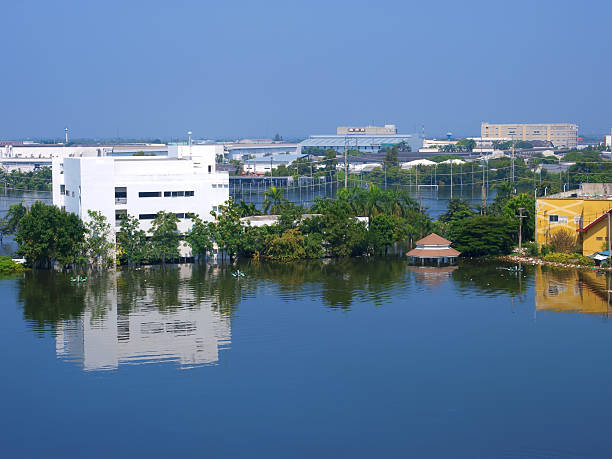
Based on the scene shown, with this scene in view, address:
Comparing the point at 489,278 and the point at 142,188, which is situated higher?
the point at 142,188

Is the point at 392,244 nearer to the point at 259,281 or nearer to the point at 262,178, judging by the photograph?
the point at 259,281

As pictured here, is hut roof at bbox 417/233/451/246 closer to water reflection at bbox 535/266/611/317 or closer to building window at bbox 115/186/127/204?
water reflection at bbox 535/266/611/317

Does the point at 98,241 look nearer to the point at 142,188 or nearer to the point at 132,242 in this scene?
the point at 132,242

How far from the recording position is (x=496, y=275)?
21.8m

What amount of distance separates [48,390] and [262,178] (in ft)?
160

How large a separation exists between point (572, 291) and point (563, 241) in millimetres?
4751

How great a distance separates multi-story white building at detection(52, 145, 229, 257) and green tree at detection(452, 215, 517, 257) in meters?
6.92

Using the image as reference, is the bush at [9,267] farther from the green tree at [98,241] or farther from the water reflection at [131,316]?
the green tree at [98,241]

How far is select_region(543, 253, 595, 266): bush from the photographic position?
22828 mm

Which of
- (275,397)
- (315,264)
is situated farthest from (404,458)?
(315,264)

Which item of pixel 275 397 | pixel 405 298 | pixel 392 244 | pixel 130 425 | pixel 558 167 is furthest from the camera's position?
pixel 558 167

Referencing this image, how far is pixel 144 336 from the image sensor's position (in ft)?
51.5

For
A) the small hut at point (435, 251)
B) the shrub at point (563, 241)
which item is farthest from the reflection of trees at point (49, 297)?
the shrub at point (563, 241)

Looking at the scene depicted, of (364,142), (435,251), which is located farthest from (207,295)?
(364,142)
